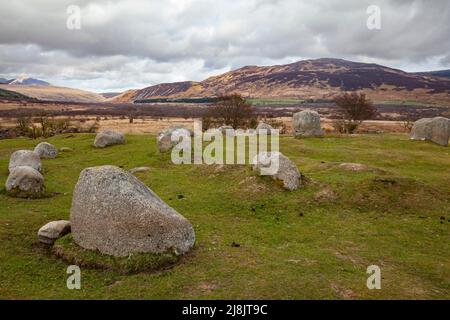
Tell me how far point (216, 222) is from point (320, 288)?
8.63 m

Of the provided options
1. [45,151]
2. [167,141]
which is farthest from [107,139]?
[167,141]

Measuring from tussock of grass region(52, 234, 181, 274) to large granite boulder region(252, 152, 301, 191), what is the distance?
11.7 meters

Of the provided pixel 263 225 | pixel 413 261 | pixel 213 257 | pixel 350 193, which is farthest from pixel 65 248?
pixel 350 193

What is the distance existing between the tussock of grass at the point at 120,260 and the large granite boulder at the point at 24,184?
11496 millimetres

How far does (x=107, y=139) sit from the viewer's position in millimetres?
47938

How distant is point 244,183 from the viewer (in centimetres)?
2611

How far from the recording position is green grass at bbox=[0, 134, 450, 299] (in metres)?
13.4

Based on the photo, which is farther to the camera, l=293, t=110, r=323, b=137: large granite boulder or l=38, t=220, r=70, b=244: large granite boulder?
l=293, t=110, r=323, b=137: large granite boulder

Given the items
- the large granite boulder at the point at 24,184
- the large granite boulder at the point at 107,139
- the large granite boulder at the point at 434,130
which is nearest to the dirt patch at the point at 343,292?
the large granite boulder at the point at 24,184

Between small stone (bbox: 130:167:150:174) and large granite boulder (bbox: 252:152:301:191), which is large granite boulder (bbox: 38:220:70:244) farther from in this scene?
small stone (bbox: 130:167:150:174)

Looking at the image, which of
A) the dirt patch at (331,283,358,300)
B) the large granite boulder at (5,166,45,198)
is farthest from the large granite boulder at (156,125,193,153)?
the dirt patch at (331,283,358,300)

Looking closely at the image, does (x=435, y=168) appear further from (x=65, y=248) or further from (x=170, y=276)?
(x=65, y=248)

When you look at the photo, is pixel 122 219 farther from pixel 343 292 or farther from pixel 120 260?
pixel 343 292
